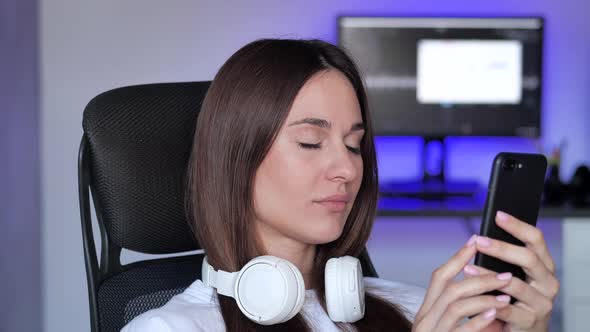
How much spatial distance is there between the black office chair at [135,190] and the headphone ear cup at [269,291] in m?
0.31

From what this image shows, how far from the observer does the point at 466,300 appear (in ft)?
3.24

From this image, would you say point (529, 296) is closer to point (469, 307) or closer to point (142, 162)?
point (469, 307)

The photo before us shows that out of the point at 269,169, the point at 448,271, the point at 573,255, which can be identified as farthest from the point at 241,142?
the point at 573,255

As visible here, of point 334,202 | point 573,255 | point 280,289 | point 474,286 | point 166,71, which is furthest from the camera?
point 166,71

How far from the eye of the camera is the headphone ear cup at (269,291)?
1119 mm

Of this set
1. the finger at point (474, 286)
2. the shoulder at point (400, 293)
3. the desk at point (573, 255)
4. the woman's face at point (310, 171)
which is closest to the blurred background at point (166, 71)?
the desk at point (573, 255)

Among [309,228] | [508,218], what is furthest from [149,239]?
[508,218]

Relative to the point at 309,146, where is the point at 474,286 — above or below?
below

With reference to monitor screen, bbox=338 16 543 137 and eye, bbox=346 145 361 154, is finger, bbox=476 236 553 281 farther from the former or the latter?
monitor screen, bbox=338 16 543 137

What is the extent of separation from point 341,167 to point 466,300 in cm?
32

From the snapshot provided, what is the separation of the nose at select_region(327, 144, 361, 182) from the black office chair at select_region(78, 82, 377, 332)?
335mm

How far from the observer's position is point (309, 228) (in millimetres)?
1217

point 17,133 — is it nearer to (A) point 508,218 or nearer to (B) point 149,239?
(B) point 149,239

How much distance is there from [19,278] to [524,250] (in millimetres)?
2288
